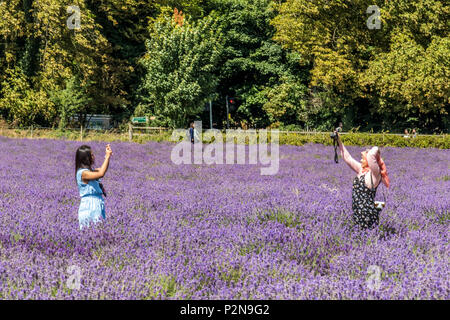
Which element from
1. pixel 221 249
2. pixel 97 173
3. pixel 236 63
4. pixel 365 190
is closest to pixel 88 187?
pixel 97 173

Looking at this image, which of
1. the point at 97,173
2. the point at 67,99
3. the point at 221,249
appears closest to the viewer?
the point at 221,249

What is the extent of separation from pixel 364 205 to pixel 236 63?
1342 inches

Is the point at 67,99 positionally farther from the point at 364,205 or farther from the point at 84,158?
the point at 364,205

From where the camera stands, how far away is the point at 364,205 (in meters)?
4.46

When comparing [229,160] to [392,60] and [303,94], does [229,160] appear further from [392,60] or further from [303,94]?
[303,94]

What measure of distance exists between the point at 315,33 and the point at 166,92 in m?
13.1

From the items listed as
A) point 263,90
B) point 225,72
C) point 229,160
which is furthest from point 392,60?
point 229,160

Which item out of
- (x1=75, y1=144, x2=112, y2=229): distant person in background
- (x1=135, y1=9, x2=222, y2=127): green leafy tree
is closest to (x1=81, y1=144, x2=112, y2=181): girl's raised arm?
(x1=75, y1=144, x2=112, y2=229): distant person in background

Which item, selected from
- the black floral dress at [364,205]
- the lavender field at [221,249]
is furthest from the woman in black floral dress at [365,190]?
the lavender field at [221,249]

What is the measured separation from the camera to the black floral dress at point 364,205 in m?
4.42

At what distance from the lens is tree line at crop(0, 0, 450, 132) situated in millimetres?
28844

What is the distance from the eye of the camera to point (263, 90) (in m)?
37.3

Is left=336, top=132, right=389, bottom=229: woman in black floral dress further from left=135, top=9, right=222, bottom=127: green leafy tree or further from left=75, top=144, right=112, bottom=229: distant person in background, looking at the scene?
left=135, top=9, right=222, bottom=127: green leafy tree

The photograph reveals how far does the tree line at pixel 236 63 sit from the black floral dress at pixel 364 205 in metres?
24.9
